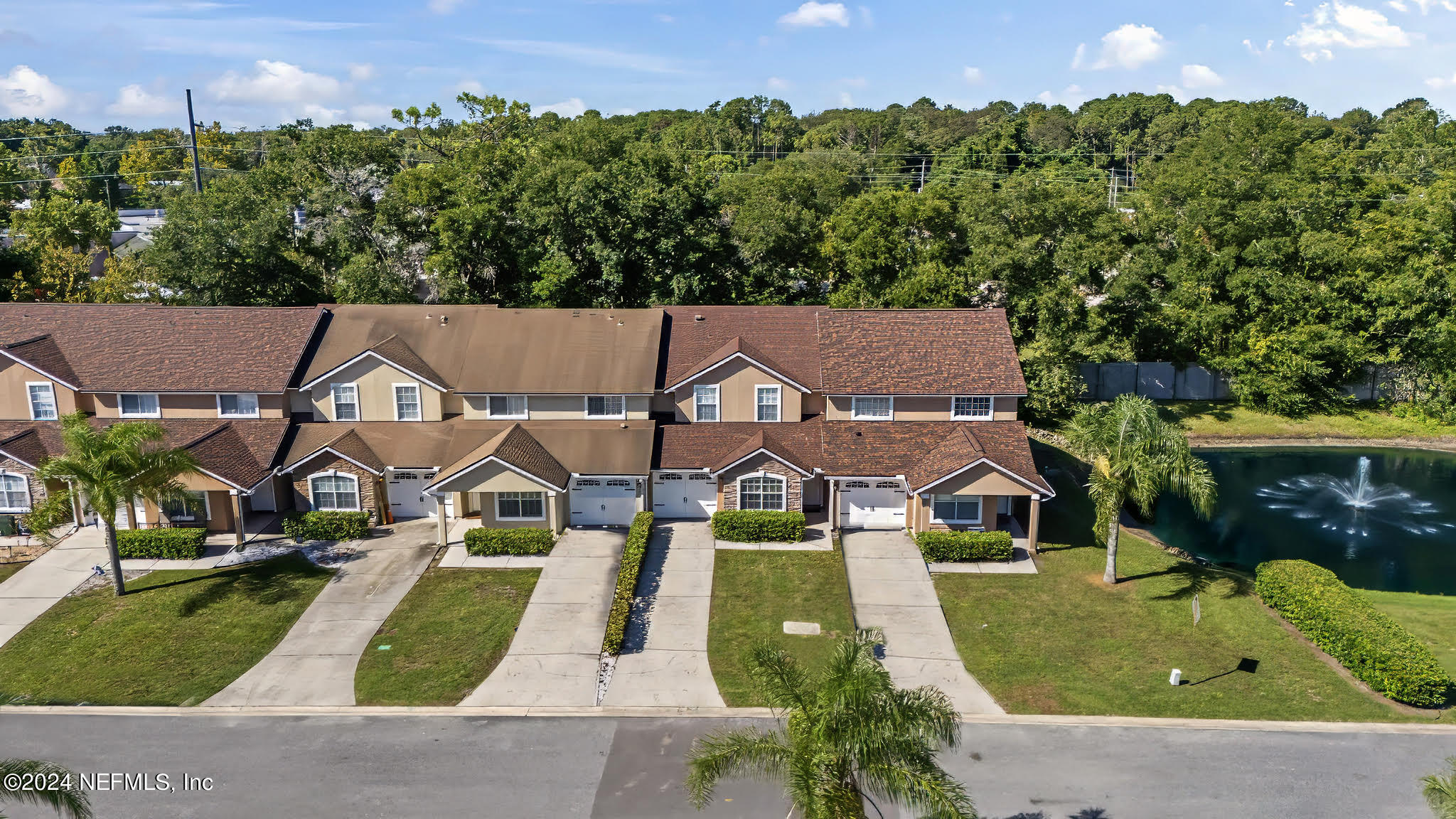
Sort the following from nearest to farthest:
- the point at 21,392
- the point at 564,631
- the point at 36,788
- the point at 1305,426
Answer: the point at 36,788, the point at 564,631, the point at 21,392, the point at 1305,426

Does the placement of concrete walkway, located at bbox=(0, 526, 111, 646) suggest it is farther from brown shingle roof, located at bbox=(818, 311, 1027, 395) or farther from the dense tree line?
brown shingle roof, located at bbox=(818, 311, 1027, 395)

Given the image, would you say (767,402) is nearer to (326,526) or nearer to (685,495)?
(685,495)

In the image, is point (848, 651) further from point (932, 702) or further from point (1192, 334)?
point (1192, 334)

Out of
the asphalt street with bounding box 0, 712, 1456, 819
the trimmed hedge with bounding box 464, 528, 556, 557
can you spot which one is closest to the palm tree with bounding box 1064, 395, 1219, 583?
the asphalt street with bounding box 0, 712, 1456, 819

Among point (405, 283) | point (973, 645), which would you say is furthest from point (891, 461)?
point (405, 283)

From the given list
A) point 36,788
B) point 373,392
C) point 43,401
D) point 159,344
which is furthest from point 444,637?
point 43,401

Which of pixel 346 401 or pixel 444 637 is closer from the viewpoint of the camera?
pixel 444 637

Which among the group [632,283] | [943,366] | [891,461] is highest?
[632,283]
